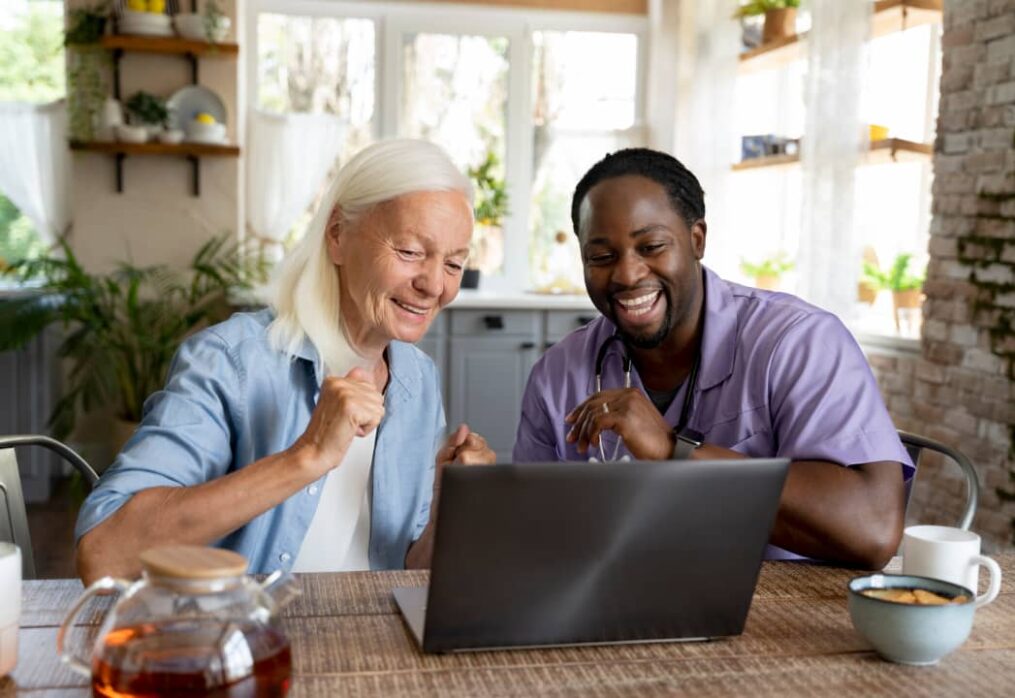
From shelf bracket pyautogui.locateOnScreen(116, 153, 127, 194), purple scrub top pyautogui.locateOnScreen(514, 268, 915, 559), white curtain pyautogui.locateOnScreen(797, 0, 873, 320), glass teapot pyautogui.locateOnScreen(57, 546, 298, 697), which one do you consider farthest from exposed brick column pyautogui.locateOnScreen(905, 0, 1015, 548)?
shelf bracket pyautogui.locateOnScreen(116, 153, 127, 194)

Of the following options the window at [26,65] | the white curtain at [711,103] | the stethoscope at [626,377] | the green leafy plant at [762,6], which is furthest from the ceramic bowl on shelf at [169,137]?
the stethoscope at [626,377]

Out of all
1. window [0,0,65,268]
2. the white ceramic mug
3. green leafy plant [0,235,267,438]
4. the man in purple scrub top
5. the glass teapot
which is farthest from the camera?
window [0,0,65,268]

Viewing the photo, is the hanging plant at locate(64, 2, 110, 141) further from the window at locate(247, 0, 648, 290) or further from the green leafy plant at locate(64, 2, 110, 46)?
the window at locate(247, 0, 648, 290)

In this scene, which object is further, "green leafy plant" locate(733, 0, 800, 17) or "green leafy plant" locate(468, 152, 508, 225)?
"green leafy plant" locate(468, 152, 508, 225)

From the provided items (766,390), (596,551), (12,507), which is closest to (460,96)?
(766,390)

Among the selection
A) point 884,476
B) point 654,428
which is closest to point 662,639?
point 654,428

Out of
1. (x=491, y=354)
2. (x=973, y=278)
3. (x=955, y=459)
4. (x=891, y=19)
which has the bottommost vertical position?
(x=491, y=354)

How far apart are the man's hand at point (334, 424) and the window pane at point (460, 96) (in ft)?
14.3

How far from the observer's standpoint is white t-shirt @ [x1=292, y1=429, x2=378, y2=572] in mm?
1756

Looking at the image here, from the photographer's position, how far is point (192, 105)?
5246mm

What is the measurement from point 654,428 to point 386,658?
1.90 ft

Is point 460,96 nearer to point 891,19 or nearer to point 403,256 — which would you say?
point 891,19

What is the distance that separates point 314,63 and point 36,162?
4.67 ft

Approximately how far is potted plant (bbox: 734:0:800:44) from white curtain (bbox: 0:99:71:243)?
329cm
